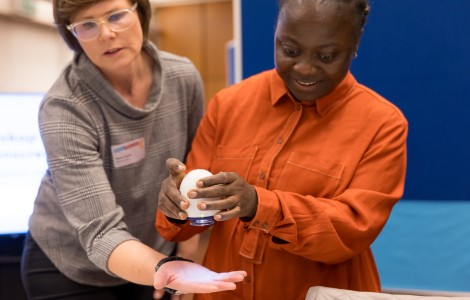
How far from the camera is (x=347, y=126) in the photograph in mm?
1220

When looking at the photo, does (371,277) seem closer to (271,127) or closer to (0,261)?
(271,127)

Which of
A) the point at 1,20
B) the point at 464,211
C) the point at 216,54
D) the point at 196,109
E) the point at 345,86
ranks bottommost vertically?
the point at 216,54

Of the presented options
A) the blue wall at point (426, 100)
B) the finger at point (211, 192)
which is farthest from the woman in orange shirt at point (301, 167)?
the blue wall at point (426, 100)

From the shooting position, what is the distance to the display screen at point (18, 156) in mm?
2141

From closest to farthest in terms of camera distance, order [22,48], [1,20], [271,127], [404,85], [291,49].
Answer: [291,49]
[271,127]
[404,85]
[1,20]
[22,48]

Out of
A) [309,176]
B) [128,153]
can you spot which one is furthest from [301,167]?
[128,153]

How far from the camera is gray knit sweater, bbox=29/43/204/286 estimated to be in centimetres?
142

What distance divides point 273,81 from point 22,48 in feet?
12.2

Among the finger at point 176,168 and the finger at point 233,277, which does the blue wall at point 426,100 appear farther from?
the finger at point 176,168

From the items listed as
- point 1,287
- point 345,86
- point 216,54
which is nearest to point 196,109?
point 345,86

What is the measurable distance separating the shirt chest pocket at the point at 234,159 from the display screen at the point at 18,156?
117 centimetres

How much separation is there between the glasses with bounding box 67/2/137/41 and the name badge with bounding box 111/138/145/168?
1.12ft

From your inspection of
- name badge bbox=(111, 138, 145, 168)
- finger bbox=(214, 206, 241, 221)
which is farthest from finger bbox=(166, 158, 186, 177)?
name badge bbox=(111, 138, 145, 168)

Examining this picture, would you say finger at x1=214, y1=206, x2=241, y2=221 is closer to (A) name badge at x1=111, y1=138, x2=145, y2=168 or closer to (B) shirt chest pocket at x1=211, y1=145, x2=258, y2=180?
(B) shirt chest pocket at x1=211, y1=145, x2=258, y2=180
